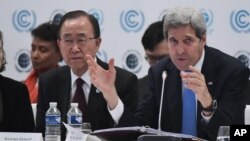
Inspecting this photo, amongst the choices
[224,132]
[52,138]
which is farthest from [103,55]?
[224,132]

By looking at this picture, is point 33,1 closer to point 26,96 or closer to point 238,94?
point 26,96

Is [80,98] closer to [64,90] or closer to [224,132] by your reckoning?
[64,90]

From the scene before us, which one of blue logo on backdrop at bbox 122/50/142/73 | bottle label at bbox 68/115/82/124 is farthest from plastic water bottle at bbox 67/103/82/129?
blue logo on backdrop at bbox 122/50/142/73

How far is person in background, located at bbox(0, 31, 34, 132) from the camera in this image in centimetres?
388

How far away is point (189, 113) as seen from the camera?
142 inches

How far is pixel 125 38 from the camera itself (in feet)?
16.5

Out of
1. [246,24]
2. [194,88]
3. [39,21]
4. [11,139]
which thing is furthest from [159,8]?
[11,139]

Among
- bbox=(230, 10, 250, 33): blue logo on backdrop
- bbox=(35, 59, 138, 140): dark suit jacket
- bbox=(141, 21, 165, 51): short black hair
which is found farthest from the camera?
bbox=(141, 21, 165, 51): short black hair

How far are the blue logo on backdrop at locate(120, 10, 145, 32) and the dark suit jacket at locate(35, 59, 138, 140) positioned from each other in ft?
3.67

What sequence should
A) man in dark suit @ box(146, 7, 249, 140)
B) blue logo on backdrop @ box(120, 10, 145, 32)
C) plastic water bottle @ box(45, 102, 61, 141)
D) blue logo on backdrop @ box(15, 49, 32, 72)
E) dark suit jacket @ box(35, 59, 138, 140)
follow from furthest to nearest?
blue logo on backdrop @ box(15, 49, 32, 72) → blue logo on backdrop @ box(120, 10, 145, 32) → dark suit jacket @ box(35, 59, 138, 140) → man in dark suit @ box(146, 7, 249, 140) → plastic water bottle @ box(45, 102, 61, 141)

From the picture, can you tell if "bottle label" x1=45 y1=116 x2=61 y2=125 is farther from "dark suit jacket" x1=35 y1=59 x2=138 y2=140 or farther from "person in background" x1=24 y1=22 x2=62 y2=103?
"person in background" x1=24 y1=22 x2=62 y2=103

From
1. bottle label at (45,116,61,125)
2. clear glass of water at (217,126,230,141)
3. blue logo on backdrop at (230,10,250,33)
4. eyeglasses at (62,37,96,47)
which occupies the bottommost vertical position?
clear glass of water at (217,126,230,141)

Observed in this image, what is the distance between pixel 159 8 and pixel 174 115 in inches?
57.0

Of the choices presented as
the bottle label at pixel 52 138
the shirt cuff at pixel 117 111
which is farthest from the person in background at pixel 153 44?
the bottle label at pixel 52 138
